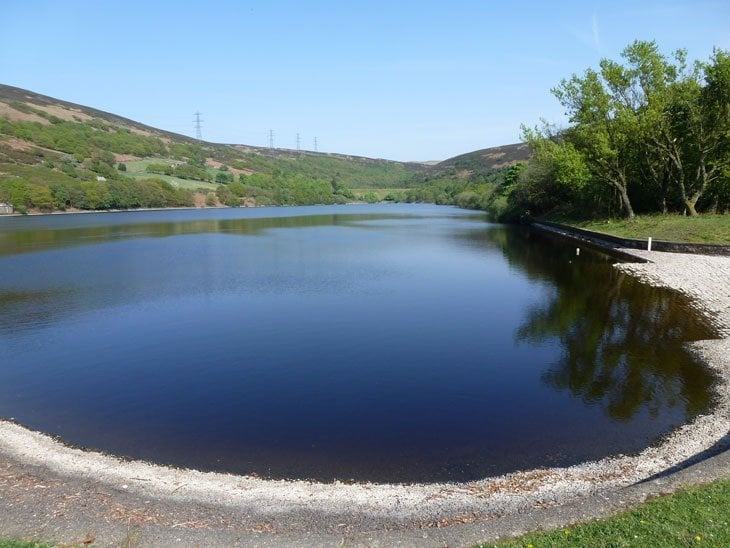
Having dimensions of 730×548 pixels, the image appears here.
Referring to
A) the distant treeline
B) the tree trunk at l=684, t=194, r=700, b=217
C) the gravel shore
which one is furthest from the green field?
the gravel shore

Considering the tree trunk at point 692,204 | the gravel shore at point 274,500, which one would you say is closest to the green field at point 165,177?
the tree trunk at point 692,204

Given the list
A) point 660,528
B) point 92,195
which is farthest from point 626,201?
point 92,195

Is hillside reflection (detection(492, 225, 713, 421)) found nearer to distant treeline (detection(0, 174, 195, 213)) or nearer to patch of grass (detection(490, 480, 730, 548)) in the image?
patch of grass (detection(490, 480, 730, 548))

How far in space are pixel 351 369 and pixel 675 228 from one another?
3801 centimetres

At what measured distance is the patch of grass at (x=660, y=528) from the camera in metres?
6.48

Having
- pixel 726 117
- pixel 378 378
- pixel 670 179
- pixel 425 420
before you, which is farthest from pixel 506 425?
pixel 670 179

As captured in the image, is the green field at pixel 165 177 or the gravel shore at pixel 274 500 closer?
the gravel shore at pixel 274 500

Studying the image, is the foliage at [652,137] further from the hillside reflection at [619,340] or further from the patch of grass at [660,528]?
the patch of grass at [660,528]

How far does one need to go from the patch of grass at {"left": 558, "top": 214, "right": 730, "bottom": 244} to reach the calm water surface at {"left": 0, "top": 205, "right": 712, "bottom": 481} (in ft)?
35.8

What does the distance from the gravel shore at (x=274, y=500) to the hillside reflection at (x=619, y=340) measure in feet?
6.98

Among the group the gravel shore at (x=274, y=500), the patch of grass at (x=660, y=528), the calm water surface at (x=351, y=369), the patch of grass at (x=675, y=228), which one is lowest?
the calm water surface at (x=351, y=369)

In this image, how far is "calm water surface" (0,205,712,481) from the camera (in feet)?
37.7

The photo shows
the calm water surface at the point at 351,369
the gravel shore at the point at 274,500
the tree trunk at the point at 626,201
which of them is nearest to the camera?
the gravel shore at the point at 274,500

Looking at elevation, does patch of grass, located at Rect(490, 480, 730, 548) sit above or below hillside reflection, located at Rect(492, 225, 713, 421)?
above
